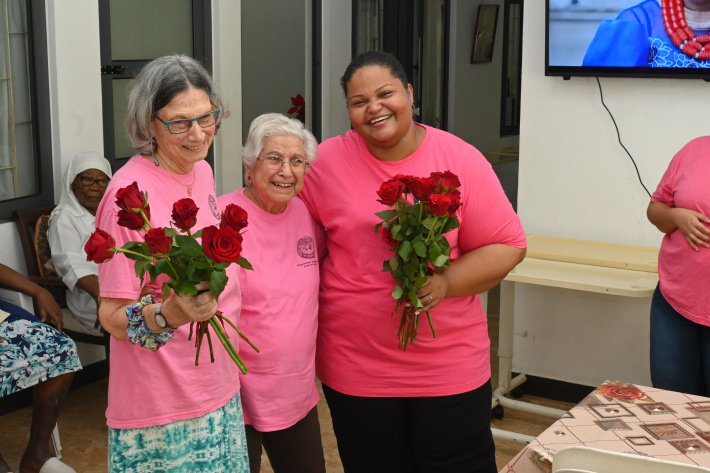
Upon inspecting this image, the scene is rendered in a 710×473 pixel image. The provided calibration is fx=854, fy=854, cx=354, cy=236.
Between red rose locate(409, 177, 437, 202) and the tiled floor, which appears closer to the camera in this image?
red rose locate(409, 177, 437, 202)

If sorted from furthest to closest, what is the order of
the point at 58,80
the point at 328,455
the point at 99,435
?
the point at 58,80, the point at 99,435, the point at 328,455

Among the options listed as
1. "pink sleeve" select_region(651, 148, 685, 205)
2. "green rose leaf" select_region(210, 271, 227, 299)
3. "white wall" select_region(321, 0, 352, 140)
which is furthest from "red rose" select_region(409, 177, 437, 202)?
"white wall" select_region(321, 0, 352, 140)

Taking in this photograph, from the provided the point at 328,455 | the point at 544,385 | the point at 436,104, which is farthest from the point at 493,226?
the point at 436,104

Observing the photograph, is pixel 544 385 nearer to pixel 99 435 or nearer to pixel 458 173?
pixel 99 435

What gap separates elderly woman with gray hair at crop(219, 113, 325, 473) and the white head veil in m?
2.18

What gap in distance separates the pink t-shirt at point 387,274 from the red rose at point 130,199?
2.35ft

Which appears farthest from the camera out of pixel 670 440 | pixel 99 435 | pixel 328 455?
pixel 99 435

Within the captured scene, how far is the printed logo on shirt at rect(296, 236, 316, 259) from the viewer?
2324mm

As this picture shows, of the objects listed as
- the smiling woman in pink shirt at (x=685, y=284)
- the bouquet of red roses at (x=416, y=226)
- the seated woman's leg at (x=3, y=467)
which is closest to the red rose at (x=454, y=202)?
the bouquet of red roses at (x=416, y=226)

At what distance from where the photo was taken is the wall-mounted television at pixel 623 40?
12.5 feet

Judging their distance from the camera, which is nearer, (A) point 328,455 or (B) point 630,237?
(A) point 328,455

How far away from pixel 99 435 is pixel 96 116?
173cm

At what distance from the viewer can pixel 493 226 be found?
7.48ft

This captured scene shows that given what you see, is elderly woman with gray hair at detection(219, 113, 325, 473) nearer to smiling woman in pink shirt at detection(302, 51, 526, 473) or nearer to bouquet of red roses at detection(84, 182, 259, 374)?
smiling woman in pink shirt at detection(302, 51, 526, 473)
